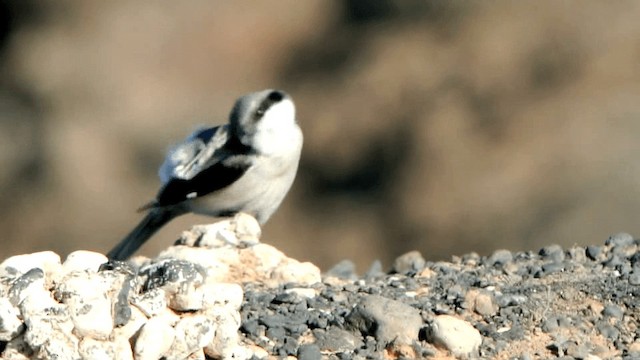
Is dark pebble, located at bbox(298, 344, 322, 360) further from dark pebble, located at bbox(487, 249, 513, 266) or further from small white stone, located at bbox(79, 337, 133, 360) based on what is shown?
dark pebble, located at bbox(487, 249, 513, 266)

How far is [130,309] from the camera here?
3607mm

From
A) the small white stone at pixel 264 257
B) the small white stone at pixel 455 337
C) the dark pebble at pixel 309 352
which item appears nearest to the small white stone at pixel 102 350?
the dark pebble at pixel 309 352

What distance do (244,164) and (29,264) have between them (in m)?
2.86

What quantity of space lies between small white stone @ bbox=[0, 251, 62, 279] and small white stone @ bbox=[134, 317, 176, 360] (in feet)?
0.95

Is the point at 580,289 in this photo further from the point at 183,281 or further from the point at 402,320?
the point at 183,281

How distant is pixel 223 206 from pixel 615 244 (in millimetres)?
2256

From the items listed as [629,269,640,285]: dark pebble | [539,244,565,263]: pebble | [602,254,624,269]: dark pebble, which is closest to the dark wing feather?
[539,244,565,263]: pebble

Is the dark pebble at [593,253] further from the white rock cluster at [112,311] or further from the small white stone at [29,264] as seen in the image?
the small white stone at [29,264]

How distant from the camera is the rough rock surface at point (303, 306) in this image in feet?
11.5

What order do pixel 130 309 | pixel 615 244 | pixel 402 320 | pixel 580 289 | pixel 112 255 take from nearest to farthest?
pixel 130 309 < pixel 402 320 < pixel 580 289 < pixel 615 244 < pixel 112 255

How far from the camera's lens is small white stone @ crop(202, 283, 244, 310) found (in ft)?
12.2

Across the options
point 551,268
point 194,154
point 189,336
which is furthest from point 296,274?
point 194,154

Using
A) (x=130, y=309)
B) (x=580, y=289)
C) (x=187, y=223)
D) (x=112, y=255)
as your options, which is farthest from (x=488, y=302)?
(x=187, y=223)

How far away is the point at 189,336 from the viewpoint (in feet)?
12.0
